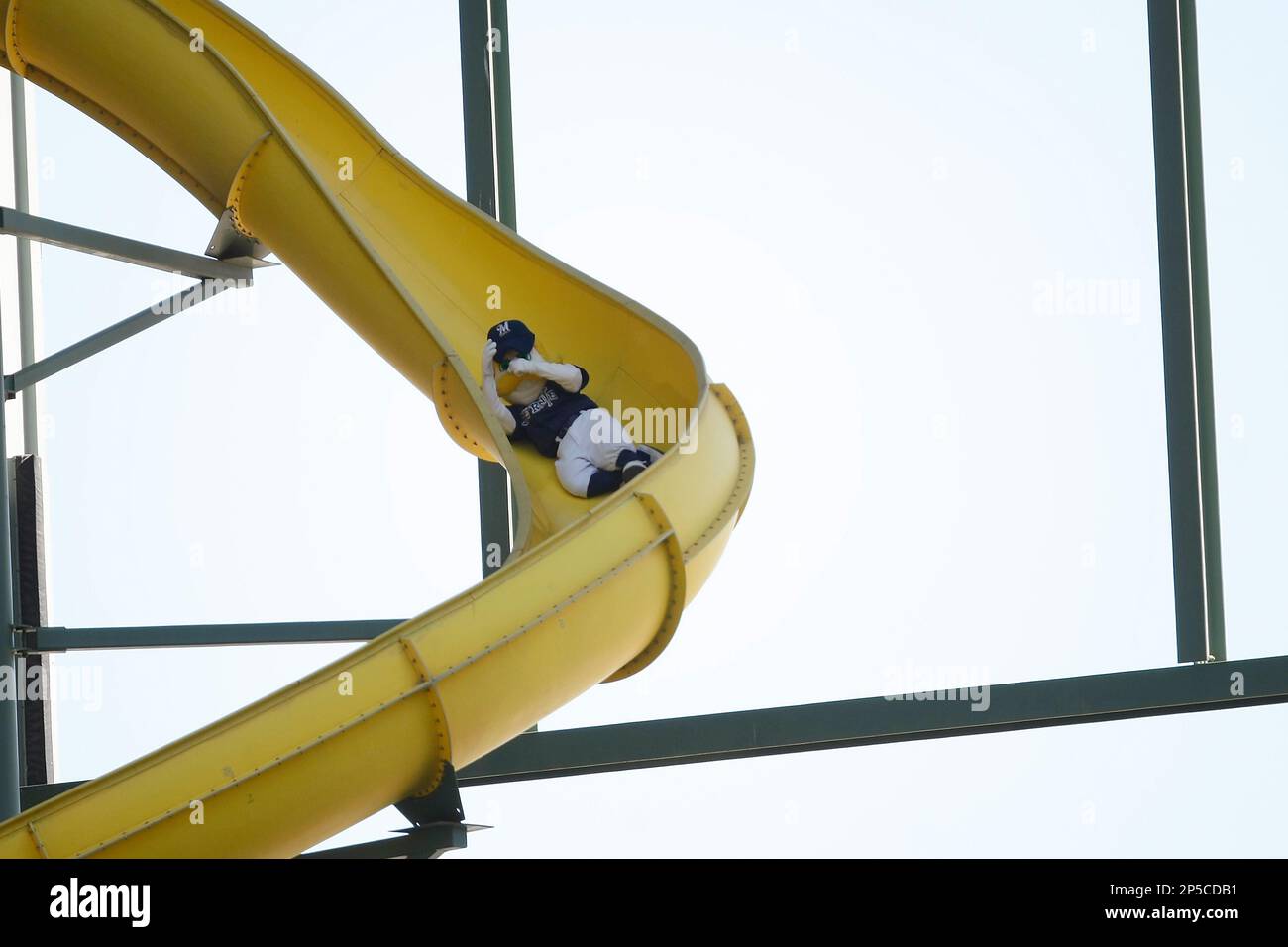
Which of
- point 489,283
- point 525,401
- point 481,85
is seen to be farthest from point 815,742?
point 481,85

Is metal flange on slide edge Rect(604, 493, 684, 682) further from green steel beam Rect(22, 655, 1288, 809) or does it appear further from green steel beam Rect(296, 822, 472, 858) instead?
green steel beam Rect(22, 655, 1288, 809)

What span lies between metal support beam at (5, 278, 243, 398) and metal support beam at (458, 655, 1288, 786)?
2542mm

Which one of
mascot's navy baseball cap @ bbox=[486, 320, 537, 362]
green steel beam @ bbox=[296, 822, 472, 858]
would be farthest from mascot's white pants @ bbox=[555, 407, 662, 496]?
green steel beam @ bbox=[296, 822, 472, 858]

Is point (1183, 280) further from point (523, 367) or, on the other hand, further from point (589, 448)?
point (523, 367)

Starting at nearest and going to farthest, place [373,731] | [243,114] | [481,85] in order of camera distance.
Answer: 1. [373,731]
2. [243,114]
3. [481,85]

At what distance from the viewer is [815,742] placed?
294 inches

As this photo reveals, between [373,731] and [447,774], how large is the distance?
38cm

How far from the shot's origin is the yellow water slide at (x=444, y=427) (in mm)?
4797

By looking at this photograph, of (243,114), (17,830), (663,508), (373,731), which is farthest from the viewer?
(243,114)

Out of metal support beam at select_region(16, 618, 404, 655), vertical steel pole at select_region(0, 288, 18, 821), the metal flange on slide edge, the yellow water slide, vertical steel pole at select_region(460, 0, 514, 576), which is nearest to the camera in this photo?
the yellow water slide

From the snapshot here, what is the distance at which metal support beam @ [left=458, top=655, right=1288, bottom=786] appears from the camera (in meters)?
7.11

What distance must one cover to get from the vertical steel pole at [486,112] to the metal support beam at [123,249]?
1.12 m

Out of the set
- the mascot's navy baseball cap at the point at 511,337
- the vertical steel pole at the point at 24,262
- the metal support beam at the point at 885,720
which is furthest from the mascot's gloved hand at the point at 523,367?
the vertical steel pole at the point at 24,262
